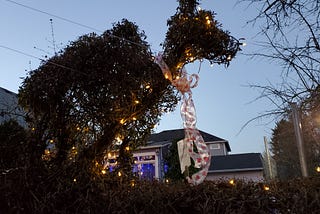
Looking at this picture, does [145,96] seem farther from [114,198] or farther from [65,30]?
[65,30]

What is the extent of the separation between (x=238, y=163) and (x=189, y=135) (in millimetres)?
14126

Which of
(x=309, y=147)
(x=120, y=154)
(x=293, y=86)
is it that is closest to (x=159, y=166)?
(x=309, y=147)

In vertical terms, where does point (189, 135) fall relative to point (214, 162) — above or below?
below

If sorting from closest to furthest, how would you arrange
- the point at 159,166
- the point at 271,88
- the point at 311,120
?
the point at 271,88
the point at 311,120
the point at 159,166

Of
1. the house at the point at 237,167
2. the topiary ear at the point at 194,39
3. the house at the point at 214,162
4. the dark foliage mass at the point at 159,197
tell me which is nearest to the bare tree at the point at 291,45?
the topiary ear at the point at 194,39

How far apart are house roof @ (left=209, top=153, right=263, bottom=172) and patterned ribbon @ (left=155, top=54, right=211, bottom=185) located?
13221mm

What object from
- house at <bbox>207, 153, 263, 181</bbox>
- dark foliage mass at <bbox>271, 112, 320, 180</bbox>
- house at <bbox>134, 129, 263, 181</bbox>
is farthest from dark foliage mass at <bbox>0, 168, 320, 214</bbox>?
house at <bbox>207, 153, 263, 181</bbox>

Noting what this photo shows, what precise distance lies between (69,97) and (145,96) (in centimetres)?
84

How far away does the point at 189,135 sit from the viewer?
3363mm

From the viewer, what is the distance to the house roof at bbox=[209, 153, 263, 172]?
1614cm

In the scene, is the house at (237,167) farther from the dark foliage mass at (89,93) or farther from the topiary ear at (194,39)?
the dark foliage mass at (89,93)

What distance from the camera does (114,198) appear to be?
291 cm

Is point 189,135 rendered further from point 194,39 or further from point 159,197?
point 194,39

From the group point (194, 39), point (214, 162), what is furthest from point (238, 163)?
point (194, 39)
